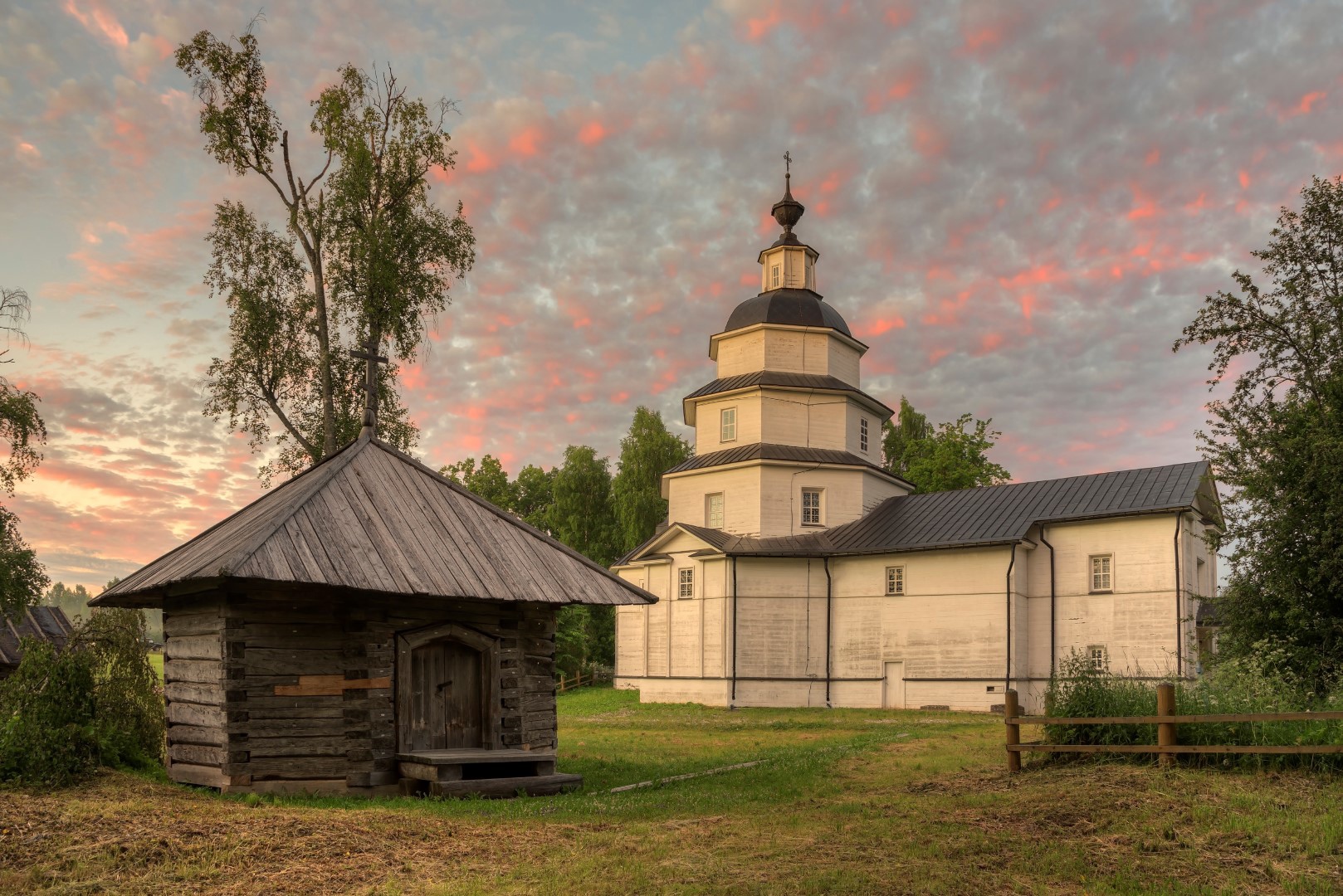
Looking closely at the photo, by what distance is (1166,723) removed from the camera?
13.1 meters

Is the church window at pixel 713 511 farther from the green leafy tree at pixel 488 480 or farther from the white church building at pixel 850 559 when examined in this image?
the green leafy tree at pixel 488 480

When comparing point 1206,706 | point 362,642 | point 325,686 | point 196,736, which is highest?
point 362,642

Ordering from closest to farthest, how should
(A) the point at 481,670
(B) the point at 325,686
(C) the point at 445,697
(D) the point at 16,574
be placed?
(B) the point at 325,686 → (C) the point at 445,697 → (A) the point at 481,670 → (D) the point at 16,574

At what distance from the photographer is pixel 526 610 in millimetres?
16844

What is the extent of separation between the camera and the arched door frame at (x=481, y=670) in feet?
50.2

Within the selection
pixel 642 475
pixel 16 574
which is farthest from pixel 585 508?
pixel 16 574

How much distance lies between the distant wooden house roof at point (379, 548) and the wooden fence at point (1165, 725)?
6160mm

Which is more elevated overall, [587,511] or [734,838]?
[587,511]

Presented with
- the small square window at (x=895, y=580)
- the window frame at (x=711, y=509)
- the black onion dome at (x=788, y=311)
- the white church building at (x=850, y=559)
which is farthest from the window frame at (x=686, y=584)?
the black onion dome at (x=788, y=311)

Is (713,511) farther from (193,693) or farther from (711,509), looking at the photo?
(193,693)

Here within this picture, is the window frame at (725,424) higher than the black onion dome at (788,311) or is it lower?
lower

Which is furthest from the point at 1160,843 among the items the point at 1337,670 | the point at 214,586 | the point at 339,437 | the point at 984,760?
the point at 339,437

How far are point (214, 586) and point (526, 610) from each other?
4.69 metres

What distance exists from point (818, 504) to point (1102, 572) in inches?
404
